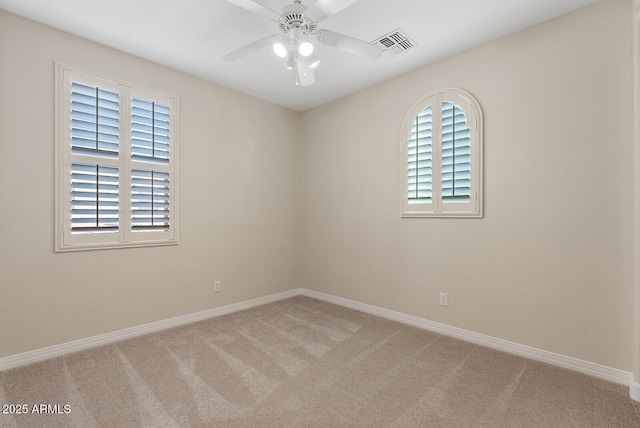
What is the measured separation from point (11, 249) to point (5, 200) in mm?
377

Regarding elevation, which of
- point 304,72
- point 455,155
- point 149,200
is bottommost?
point 149,200

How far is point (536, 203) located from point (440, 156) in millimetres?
910

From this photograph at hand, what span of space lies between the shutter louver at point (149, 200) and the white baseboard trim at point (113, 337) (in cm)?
98

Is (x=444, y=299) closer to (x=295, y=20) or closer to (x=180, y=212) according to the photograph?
(x=295, y=20)

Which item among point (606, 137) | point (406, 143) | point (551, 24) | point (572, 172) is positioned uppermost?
point (551, 24)

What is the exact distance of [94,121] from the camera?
2.66m

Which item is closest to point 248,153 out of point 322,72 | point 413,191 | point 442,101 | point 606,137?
point 322,72

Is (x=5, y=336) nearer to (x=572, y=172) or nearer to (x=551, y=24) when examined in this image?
(x=572, y=172)

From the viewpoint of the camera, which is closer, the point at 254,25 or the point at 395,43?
the point at 254,25

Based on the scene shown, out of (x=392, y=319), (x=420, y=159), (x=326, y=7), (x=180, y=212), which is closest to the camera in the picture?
(x=326, y=7)

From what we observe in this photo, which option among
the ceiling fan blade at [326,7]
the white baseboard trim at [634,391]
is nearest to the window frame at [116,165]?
the ceiling fan blade at [326,7]

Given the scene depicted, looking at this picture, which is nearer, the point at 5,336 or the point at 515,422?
the point at 515,422

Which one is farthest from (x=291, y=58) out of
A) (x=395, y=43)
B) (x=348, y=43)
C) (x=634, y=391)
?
(x=634, y=391)

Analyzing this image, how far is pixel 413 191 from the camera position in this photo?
10.4ft
